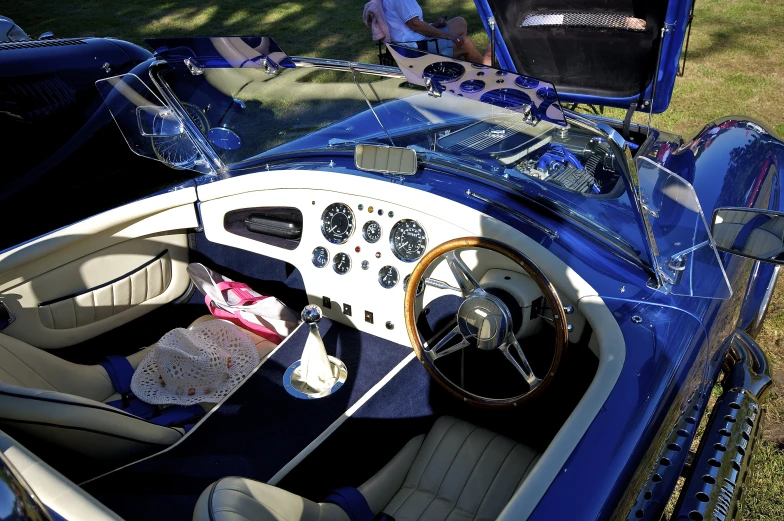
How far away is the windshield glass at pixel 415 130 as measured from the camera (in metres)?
2.35

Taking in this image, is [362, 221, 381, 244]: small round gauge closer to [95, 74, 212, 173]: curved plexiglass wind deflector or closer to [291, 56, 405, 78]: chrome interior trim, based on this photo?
[291, 56, 405, 78]: chrome interior trim

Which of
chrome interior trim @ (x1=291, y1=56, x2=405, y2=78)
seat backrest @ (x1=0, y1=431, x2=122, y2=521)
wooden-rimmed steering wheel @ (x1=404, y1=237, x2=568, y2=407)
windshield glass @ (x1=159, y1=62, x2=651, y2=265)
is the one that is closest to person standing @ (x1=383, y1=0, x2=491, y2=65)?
windshield glass @ (x1=159, y1=62, x2=651, y2=265)

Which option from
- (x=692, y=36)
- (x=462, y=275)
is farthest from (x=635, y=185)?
(x=692, y=36)

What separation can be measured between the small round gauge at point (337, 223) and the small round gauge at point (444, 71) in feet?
2.19

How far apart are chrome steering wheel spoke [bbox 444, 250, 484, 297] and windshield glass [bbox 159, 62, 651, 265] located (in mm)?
383

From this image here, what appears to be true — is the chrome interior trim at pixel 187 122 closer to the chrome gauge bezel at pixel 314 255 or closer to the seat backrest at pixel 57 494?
the chrome gauge bezel at pixel 314 255

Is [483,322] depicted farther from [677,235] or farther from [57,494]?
[57,494]

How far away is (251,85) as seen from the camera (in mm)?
A: 2777

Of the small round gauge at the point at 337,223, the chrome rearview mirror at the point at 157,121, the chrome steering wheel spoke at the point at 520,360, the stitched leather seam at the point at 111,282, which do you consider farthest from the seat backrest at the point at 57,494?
the chrome rearview mirror at the point at 157,121

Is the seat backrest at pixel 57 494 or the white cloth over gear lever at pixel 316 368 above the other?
the seat backrest at pixel 57 494

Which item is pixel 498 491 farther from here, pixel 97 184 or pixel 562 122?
pixel 97 184

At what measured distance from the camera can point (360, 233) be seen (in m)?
2.69

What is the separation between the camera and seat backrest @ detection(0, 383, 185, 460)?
6.02 ft

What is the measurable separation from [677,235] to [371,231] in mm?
1129
